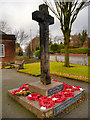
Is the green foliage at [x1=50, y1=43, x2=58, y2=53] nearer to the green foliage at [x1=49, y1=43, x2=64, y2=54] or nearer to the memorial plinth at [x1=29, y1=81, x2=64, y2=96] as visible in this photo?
the green foliage at [x1=49, y1=43, x2=64, y2=54]

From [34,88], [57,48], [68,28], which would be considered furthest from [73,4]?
[57,48]

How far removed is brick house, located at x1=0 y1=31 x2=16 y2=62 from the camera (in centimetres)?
1895

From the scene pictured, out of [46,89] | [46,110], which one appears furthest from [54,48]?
[46,110]

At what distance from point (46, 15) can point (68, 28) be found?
727 centimetres

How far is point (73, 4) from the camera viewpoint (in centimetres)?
1048

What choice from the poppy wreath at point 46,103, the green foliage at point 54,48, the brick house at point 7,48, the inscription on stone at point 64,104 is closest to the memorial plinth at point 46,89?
the poppy wreath at point 46,103

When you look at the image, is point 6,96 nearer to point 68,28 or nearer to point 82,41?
point 68,28

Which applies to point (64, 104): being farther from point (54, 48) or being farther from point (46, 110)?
point (54, 48)

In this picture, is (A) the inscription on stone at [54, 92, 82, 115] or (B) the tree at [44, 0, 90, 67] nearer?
(A) the inscription on stone at [54, 92, 82, 115]

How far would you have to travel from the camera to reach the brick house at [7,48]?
19.0 meters

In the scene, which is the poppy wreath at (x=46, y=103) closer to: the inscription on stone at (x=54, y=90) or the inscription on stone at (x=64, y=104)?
the inscription on stone at (x=64, y=104)

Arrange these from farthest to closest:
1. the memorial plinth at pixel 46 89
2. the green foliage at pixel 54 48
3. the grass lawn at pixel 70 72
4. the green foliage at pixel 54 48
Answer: the green foliage at pixel 54 48, the green foliage at pixel 54 48, the grass lawn at pixel 70 72, the memorial plinth at pixel 46 89

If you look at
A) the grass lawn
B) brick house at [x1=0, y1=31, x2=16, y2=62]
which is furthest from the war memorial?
brick house at [x1=0, y1=31, x2=16, y2=62]

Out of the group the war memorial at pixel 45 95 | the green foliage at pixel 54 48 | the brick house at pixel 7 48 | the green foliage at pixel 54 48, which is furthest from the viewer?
the green foliage at pixel 54 48
